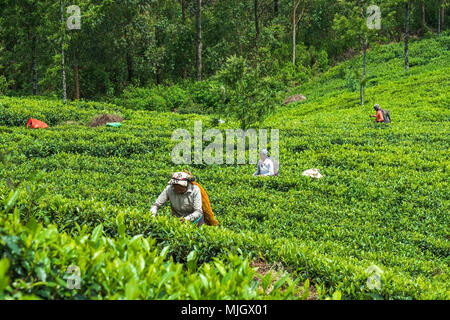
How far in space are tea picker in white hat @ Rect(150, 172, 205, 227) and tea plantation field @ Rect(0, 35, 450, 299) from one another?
2.15ft

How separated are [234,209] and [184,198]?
2.41 meters

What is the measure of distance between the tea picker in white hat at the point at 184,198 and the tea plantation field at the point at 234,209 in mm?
655

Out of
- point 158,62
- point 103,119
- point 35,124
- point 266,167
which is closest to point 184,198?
point 266,167

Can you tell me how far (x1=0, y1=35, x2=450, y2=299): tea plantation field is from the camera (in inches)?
110

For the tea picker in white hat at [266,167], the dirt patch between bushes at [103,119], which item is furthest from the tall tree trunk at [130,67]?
the tea picker in white hat at [266,167]

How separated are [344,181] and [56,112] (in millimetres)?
13870

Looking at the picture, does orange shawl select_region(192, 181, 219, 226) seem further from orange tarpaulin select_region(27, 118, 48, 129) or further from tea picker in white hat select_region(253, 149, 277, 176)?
orange tarpaulin select_region(27, 118, 48, 129)

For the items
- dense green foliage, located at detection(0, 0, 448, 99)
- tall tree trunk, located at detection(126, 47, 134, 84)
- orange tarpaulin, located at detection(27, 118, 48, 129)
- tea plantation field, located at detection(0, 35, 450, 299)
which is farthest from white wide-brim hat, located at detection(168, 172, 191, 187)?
tall tree trunk, located at detection(126, 47, 134, 84)

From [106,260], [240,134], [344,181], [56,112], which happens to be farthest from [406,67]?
[106,260]

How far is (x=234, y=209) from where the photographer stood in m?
8.90

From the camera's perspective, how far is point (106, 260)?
2908 millimetres

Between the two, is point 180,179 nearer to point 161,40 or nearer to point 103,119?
point 103,119

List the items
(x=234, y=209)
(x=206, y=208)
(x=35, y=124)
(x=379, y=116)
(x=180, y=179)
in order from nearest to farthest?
(x=180, y=179)
(x=206, y=208)
(x=234, y=209)
(x=35, y=124)
(x=379, y=116)
